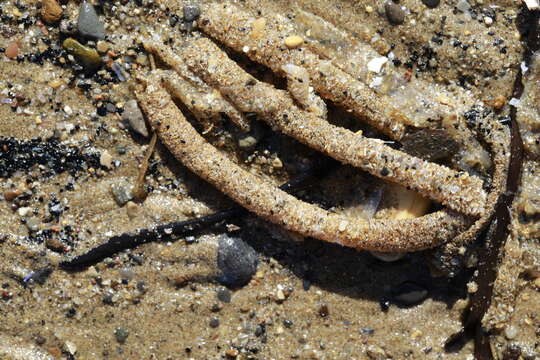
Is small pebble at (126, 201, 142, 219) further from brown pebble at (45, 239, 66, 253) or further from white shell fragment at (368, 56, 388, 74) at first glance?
white shell fragment at (368, 56, 388, 74)

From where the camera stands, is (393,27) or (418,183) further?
(393,27)

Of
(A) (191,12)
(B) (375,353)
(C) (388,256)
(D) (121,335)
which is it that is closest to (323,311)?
(B) (375,353)

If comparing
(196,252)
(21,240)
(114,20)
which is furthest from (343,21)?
(21,240)

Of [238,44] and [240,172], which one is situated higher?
[238,44]

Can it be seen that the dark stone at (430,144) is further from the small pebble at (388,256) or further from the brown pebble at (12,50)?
the brown pebble at (12,50)

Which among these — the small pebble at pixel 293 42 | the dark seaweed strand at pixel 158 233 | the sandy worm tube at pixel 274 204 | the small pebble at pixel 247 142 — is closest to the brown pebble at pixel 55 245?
the dark seaweed strand at pixel 158 233

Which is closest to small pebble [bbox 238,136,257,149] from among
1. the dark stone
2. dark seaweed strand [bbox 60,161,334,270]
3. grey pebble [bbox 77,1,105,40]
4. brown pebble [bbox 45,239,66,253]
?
dark seaweed strand [bbox 60,161,334,270]

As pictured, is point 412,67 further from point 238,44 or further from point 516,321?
point 516,321
